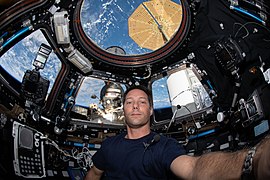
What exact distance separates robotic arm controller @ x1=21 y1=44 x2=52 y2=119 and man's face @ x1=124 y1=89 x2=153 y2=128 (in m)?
Answer: 2.39

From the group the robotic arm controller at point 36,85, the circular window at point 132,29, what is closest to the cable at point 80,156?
the robotic arm controller at point 36,85

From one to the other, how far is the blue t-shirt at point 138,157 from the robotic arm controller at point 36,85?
2.40 m

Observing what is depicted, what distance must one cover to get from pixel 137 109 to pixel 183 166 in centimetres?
91

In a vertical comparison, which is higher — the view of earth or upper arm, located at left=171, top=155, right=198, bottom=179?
the view of earth

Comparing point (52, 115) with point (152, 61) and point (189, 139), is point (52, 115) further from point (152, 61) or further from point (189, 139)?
point (189, 139)

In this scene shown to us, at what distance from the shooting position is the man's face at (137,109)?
8.20 feet

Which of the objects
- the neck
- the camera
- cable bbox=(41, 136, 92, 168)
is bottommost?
cable bbox=(41, 136, 92, 168)

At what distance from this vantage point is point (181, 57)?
203 inches

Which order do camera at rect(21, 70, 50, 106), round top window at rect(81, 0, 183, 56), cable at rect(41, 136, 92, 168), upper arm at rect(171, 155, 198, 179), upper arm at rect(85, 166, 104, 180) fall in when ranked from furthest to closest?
round top window at rect(81, 0, 183, 56), cable at rect(41, 136, 92, 168), camera at rect(21, 70, 50, 106), upper arm at rect(85, 166, 104, 180), upper arm at rect(171, 155, 198, 179)

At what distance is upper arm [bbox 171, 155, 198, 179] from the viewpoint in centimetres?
168

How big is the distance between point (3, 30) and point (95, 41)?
1.91 metres

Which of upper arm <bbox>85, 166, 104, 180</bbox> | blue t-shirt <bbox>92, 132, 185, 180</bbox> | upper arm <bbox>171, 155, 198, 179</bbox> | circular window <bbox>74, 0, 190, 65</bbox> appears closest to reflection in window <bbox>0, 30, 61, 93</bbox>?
circular window <bbox>74, 0, 190, 65</bbox>

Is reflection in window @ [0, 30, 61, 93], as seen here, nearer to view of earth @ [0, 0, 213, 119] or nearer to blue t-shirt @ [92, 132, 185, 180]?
view of earth @ [0, 0, 213, 119]

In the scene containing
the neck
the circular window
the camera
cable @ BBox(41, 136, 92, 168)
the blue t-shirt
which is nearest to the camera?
the blue t-shirt
